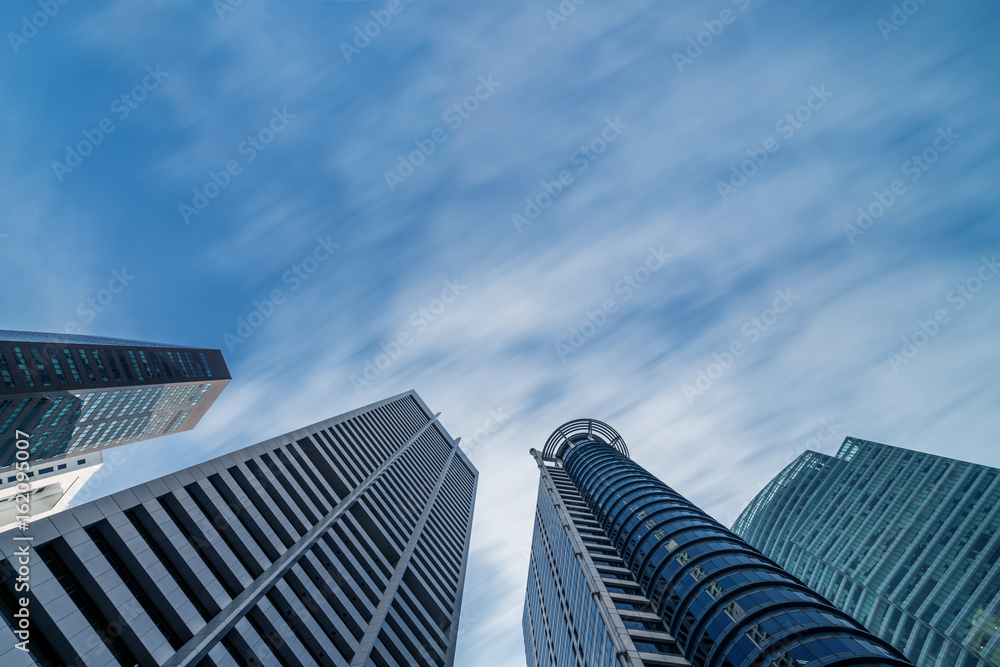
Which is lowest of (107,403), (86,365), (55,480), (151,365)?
(55,480)

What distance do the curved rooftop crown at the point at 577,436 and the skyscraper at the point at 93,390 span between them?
288 feet

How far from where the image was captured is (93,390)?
75375mm

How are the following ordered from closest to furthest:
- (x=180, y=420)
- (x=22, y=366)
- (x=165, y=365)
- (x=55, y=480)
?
(x=22, y=366) < (x=55, y=480) < (x=165, y=365) < (x=180, y=420)

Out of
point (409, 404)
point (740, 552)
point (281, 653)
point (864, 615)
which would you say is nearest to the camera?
point (281, 653)

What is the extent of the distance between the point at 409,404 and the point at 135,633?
84.6m

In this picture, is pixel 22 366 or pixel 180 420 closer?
pixel 22 366

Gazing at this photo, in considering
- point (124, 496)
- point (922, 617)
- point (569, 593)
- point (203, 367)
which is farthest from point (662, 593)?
point (203, 367)

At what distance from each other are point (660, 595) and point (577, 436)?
230 feet

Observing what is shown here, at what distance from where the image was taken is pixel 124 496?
20.2m

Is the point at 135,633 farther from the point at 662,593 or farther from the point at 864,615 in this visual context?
the point at 864,615

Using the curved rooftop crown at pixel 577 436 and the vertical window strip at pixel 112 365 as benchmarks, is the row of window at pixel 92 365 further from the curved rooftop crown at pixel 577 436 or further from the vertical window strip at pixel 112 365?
the curved rooftop crown at pixel 577 436

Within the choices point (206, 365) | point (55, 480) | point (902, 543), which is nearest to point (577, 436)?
point (902, 543)

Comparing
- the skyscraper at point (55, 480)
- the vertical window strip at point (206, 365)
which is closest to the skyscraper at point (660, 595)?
the vertical window strip at point (206, 365)

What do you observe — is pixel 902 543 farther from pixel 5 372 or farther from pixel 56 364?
pixel 56 364
